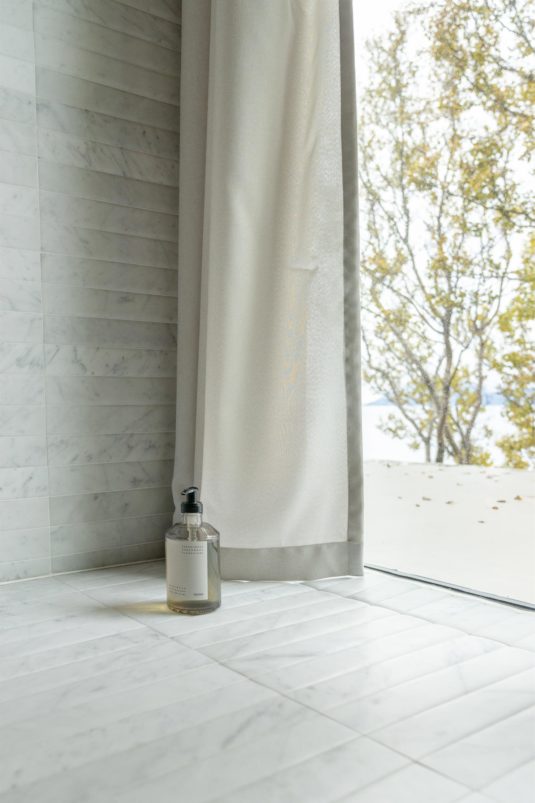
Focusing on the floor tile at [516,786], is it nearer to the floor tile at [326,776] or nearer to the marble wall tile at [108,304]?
the floor tile at [326,776]

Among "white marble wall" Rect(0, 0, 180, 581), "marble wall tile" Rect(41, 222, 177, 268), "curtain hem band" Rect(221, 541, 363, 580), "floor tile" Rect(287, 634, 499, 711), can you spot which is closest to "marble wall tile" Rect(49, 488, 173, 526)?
"white marble wall" Rect(0, 0, 180, 581)

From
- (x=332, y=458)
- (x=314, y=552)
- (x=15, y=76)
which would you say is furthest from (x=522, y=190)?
(x=15, y=76)

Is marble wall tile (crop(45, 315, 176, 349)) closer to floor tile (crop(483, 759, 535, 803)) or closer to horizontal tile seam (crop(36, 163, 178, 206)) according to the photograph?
horizontal tile seam (crop(36, 163, 178, 206))

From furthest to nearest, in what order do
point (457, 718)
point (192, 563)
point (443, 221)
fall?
1. point (443, 221)
2. point (192, 563)
3. point (457, 718)

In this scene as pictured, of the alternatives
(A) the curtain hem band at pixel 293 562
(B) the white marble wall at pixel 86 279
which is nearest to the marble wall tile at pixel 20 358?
(B) the white marble wall at pixel 86 279

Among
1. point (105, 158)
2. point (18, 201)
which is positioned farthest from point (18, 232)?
point (105, 158)

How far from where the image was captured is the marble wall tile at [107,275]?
5.33ft

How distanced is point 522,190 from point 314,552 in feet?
3.21

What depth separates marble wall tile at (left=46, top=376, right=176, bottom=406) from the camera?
1.64 metres

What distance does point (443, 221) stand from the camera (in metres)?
1.89

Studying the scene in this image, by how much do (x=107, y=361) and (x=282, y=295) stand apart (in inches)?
17.3

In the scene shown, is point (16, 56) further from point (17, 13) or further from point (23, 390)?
point (23, 390)

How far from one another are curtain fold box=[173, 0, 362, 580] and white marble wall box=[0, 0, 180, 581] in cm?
20

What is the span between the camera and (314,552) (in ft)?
5.25
